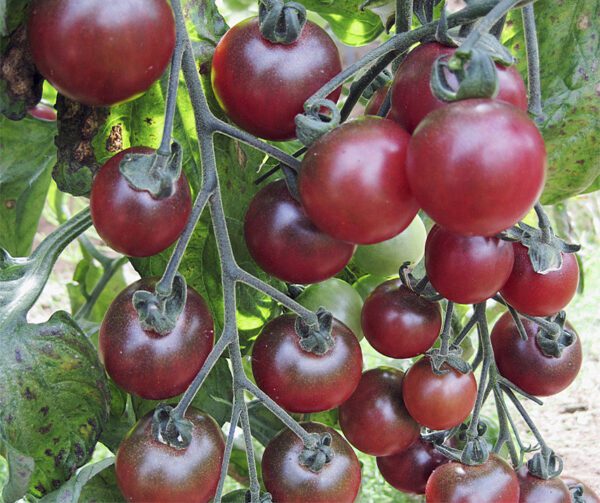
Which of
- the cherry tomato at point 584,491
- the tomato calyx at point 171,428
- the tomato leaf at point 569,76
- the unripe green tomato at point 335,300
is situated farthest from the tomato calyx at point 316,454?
the tomato leaf at point 569,76

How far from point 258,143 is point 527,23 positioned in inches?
8.4

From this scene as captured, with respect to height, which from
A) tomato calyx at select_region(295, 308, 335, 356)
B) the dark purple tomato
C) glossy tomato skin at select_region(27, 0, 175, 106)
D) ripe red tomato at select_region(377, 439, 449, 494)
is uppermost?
glossy tomato skin at select_region(27, 0, 175, 106)

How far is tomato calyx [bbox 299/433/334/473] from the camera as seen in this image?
2.05ft

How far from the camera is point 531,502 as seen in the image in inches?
29.2

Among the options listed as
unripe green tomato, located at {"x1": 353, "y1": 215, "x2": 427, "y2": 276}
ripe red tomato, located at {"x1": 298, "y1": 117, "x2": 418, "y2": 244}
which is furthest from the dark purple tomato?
ripe red tomato, located at {"x1": 298, "y1": 117, "x2": 418, "y2": 244}

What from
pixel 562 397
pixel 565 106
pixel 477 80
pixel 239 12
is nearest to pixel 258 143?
pixel 477 80

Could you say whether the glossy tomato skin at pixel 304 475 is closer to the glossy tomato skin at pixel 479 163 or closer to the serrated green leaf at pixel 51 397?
the serrated green leaf at pixel 51 397

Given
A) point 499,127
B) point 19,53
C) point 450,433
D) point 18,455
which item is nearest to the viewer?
point 499,127

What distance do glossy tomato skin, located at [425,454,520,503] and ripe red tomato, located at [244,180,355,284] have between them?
0.83 feet

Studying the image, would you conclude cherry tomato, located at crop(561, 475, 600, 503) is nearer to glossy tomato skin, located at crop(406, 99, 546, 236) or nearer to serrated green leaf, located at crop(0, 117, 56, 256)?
glossy tomato skin, located at crop(406, 99, 546, 236)

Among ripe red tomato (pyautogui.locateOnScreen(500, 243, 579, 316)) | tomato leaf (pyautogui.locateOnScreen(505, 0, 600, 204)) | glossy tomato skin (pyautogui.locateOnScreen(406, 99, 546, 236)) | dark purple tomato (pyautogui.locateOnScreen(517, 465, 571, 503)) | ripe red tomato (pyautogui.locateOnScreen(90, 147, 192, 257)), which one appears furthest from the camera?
tomato leaf (pyautogui.locateOnScreen(505, 0, 600, 204))

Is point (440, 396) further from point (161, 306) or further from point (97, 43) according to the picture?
point (97, 43)

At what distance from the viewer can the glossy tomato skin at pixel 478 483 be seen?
0.70m

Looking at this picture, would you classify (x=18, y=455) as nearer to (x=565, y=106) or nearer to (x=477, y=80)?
(x=477, y=80)
